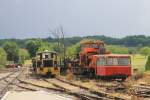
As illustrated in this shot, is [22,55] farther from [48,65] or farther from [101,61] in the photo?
[101,61]

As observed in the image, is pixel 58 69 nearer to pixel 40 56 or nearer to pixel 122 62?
pixel 40 56

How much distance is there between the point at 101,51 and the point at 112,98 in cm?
2436

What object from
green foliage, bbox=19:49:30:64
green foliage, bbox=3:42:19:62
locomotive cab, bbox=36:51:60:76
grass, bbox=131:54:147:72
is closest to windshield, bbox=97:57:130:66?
locomotive cab, bbox=36:51:60:76

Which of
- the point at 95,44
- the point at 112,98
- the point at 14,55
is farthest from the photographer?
the point at 14,55

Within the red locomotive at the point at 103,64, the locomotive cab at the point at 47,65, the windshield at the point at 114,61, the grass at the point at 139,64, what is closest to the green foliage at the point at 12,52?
the grass at the point at 139,64

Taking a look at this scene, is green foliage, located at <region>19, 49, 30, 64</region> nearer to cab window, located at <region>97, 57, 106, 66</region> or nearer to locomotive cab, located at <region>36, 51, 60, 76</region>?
locomotive cab, located at <region>36, 51, 60, 76</region>

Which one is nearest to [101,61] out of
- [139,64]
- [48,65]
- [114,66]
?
[114,66]

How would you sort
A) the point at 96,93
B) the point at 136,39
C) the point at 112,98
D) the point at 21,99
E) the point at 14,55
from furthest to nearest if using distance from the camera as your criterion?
the point at 136,39 < the point at 14,55 < the point at 96,93 < the point at 112,98 < the point at 21,99

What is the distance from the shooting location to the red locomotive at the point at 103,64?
132 feet

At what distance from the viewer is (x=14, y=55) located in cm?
15362

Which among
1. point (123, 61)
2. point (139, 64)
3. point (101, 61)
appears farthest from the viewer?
point (139, 64)

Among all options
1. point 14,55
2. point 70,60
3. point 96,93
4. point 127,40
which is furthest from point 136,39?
point 96,93

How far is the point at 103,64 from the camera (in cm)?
4075

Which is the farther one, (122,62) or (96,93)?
(122,62)
